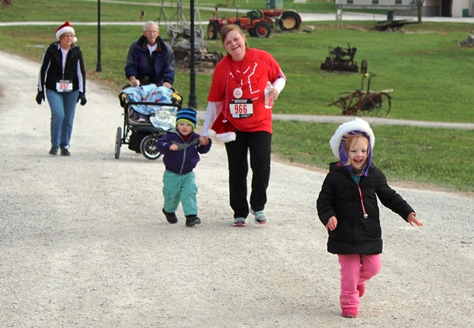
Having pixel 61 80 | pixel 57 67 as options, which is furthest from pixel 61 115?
pixel 57 67

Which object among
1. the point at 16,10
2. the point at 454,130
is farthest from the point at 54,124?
the point at 16,10

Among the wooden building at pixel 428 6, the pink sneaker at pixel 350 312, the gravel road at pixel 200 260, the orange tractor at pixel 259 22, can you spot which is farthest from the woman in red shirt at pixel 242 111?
the wooden building at pixel 428 6

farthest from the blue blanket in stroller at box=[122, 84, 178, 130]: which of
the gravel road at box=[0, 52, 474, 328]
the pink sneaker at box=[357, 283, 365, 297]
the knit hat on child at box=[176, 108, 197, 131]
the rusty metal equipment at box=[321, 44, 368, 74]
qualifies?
the rusty metal equipment at box=[321, 44, 368, 74]

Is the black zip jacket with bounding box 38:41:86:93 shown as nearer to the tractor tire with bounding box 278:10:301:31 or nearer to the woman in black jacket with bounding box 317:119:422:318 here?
the woman in black jacket with bounding box 317:119:422:318

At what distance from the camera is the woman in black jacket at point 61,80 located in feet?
47.6

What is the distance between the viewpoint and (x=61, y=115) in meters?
14.7

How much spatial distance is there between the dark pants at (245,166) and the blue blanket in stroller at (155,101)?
486 cm

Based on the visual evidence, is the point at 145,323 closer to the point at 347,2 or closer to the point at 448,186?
the point at 448,186

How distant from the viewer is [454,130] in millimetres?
23844

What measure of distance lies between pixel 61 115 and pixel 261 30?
44.8m

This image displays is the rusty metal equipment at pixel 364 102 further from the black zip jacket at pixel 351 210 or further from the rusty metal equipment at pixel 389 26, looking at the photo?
the rusty metal equipment at pixel 389 26

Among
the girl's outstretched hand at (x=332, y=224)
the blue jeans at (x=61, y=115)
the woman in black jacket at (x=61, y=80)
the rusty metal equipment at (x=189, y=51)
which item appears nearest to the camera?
the girl's outstretched hand at (x=332, y=224)

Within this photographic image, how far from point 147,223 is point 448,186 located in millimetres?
5323

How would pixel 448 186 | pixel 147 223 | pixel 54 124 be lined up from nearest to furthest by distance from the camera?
pixel 147 223 → pixel 448 186 → pixel 54 124
